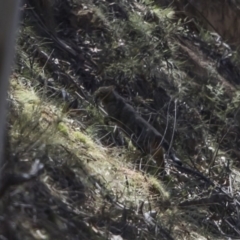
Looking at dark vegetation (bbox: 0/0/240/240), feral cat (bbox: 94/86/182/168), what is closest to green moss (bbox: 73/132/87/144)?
dark vegetation (bbox: 0/0/240/240)

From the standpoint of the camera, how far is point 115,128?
5707mm

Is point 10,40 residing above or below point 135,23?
above

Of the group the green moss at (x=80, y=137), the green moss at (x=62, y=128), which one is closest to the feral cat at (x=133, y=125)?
the green moss at (x=80, y=137)

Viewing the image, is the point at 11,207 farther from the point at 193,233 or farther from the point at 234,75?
the point at 234,75

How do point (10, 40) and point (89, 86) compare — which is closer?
point (10, 40)

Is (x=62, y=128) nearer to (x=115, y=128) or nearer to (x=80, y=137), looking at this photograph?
(x=80, y=137)

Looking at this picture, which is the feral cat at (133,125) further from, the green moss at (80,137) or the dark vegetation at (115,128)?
the green moss at (80,137)

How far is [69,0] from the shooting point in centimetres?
706

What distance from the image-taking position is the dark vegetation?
4.02 meters

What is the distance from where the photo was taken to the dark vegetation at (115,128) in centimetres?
402

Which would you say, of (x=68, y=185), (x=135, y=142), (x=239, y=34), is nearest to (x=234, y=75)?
(x=239, y=34)

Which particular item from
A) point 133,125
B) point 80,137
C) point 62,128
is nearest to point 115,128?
point 133,125

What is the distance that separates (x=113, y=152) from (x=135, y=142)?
369 mm

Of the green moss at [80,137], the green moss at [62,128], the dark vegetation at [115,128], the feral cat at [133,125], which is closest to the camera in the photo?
the dark vegetation at [115,128]
